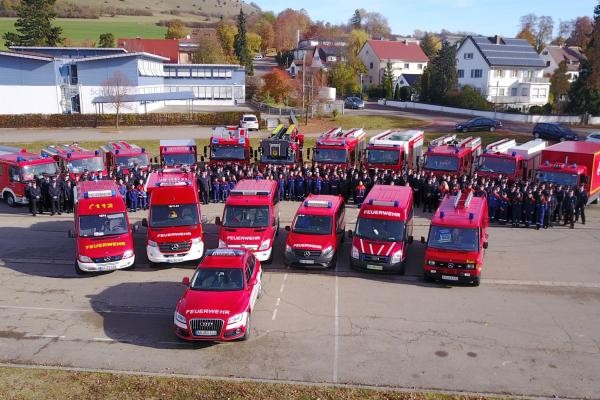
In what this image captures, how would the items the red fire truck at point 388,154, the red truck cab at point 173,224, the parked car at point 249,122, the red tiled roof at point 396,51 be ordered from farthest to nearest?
the red tiled roof at point 396,51, the parked car at point 249,122, the red fire truck at point 388,154, the red truck cab at point 173,224

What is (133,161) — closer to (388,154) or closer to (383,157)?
(383,157)

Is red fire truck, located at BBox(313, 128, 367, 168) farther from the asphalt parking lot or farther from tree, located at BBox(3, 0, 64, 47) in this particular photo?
tree, located at BBox(3, 0, 64, 47)

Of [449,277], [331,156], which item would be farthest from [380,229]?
[331,156]

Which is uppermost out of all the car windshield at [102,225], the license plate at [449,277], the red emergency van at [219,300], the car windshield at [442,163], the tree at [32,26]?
the tree at [32,26]

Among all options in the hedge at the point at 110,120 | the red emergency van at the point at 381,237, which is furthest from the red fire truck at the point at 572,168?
the hedge at the point at 110,120

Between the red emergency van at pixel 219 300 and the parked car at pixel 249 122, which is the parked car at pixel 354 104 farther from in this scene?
the red emergency van at pixel 219 300

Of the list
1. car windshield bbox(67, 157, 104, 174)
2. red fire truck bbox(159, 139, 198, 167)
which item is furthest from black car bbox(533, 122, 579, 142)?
car windshield bbox(67, 157, 104, 174)

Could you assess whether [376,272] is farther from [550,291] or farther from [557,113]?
[557,113]
